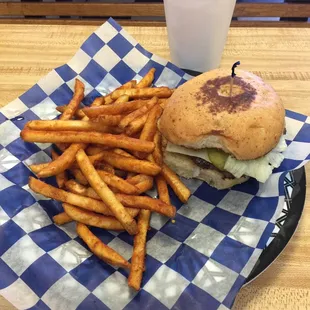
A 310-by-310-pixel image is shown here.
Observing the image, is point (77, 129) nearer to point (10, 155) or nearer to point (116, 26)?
point (10, 155)

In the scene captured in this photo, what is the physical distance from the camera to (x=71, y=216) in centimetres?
152

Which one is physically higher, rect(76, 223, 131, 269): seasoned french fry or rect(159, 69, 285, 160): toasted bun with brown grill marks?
rect(159, 69, 285, 160): toasted bun with brown grill marks

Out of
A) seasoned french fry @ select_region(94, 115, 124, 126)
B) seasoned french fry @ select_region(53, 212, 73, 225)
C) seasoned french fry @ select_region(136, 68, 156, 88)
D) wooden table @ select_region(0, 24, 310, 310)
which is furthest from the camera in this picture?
wooden table @ select_region(0, 24, 310, 310)

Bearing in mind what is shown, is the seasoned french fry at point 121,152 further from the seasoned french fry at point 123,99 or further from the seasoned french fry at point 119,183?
the seasoned french fry at point 123,99

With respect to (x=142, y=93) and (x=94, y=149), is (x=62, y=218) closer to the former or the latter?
(x=94, y=149)

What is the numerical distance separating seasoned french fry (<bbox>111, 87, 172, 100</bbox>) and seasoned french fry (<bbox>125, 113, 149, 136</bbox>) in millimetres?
180

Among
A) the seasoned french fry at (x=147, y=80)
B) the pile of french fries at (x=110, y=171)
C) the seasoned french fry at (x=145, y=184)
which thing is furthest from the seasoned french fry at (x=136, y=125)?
the seasoned french fry at (x=147, y=80)

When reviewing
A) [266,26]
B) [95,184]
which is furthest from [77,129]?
[266,26]

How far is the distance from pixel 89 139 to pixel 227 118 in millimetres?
540

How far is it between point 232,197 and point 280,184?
19 centimetres

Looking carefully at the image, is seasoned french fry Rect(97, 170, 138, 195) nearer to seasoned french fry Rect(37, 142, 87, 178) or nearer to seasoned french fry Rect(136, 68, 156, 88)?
seasoned french fry Rect(37, 142, 87, 178)

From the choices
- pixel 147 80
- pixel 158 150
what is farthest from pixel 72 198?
pixel 147 80

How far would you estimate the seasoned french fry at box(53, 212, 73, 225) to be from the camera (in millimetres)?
1562

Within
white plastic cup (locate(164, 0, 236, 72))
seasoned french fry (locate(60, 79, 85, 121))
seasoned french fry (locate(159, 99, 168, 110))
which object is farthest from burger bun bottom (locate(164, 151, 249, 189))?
white plastic cup (locate(164, 0, 236, 72))
